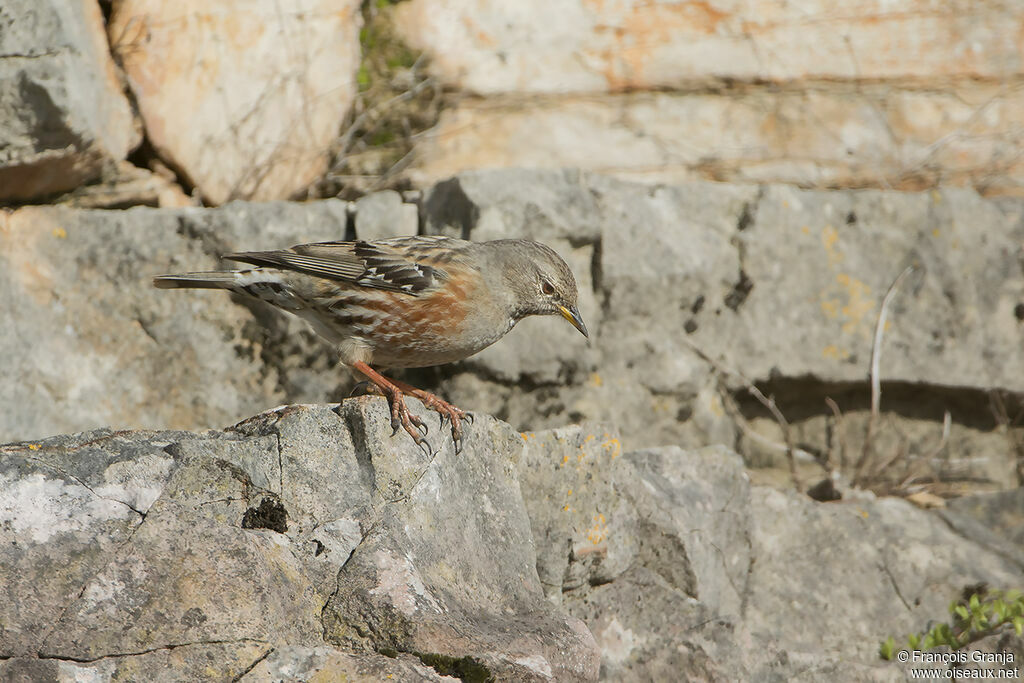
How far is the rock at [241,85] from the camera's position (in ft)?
18.7

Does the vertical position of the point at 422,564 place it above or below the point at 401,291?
below

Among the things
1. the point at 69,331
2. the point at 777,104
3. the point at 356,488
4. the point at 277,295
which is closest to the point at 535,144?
the point at 777,104

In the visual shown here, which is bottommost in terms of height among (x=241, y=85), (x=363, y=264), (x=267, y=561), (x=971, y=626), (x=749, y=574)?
(x=971, y=626)

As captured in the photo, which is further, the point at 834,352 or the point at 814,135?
the point at 814,135

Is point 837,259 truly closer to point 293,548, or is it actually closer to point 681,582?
point 681,582

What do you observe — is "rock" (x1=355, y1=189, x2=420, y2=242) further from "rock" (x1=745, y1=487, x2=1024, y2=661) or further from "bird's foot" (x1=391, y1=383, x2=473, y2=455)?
"rock" (x1=745, y1=487, x2=1024, y2=661)

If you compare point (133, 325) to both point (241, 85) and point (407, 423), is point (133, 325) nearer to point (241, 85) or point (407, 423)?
point (241, 85)

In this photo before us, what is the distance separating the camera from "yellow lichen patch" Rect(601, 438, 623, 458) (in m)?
4.73

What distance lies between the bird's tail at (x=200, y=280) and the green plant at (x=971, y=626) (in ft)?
12.2

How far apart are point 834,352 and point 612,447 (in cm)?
226

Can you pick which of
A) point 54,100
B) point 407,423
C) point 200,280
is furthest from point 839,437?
point 54,100

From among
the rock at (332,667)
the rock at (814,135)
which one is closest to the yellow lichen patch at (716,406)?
the rock at (814,135)

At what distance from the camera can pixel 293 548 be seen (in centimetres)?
351

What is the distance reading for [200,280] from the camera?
4.90 metres
